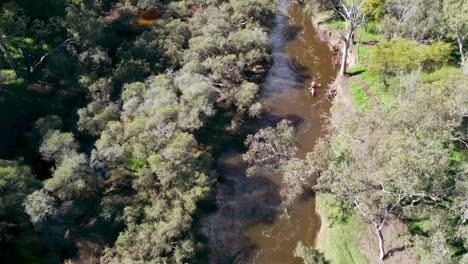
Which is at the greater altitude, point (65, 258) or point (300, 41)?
point (300, 41)

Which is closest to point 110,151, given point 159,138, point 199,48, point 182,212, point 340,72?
point 159,138

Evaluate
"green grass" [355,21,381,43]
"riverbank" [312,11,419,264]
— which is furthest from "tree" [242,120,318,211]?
"green grass" [355,21,381,43]

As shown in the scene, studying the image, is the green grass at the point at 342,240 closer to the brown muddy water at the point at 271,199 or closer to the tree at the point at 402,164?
the tree at the point at 402,164

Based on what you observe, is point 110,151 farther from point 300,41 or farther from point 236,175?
point 300,41

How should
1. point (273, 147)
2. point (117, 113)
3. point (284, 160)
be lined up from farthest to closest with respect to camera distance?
point (117, 113) → point (273, 147) → point (284, 160)

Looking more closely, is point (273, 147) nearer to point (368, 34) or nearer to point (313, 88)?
point (313, 88)

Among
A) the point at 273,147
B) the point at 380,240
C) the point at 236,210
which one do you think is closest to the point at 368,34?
the point at 273,147
